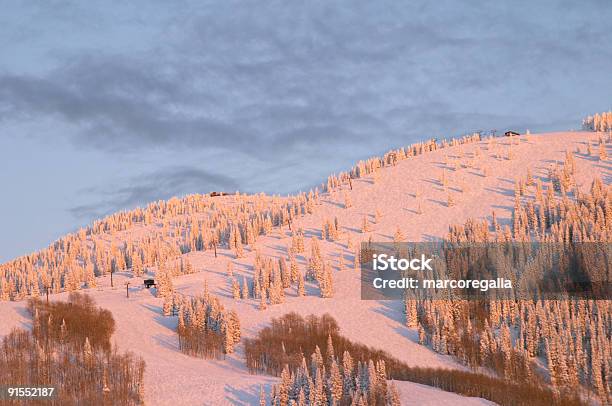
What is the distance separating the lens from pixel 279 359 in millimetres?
82812

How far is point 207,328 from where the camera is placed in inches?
3615

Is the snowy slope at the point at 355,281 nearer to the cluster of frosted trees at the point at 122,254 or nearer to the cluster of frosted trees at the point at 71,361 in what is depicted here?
the cluster of frosted trees at the point at 71,361

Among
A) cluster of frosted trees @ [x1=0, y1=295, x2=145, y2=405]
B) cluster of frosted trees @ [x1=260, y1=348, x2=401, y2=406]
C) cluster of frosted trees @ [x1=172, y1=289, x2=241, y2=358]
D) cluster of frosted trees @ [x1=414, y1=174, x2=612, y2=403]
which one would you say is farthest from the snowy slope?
cluster of frosted trees @ [x1=414, y1=174, x2=612, y2=403]

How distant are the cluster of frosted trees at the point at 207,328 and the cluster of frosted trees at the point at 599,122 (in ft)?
438

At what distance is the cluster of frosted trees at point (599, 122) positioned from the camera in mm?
181000

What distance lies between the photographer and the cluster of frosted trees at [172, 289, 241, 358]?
87.1 m

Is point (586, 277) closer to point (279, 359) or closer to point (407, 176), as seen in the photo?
point (279, 359)

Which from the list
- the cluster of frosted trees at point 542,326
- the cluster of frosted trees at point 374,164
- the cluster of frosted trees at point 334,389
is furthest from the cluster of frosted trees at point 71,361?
the cluster of frosted trees at point 374,164

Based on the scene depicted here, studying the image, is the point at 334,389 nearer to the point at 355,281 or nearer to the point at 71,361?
the point at 71,361

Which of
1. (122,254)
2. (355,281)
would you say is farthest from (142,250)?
(355,281)

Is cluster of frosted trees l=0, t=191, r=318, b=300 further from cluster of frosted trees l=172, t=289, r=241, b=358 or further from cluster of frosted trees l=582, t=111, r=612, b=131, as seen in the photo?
cluster of frosted trees l=582, t=111, r=612, b=131

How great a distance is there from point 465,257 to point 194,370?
53875mm

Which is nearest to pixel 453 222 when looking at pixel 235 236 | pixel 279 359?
pixel 235 236

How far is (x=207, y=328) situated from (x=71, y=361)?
81.2 feet
